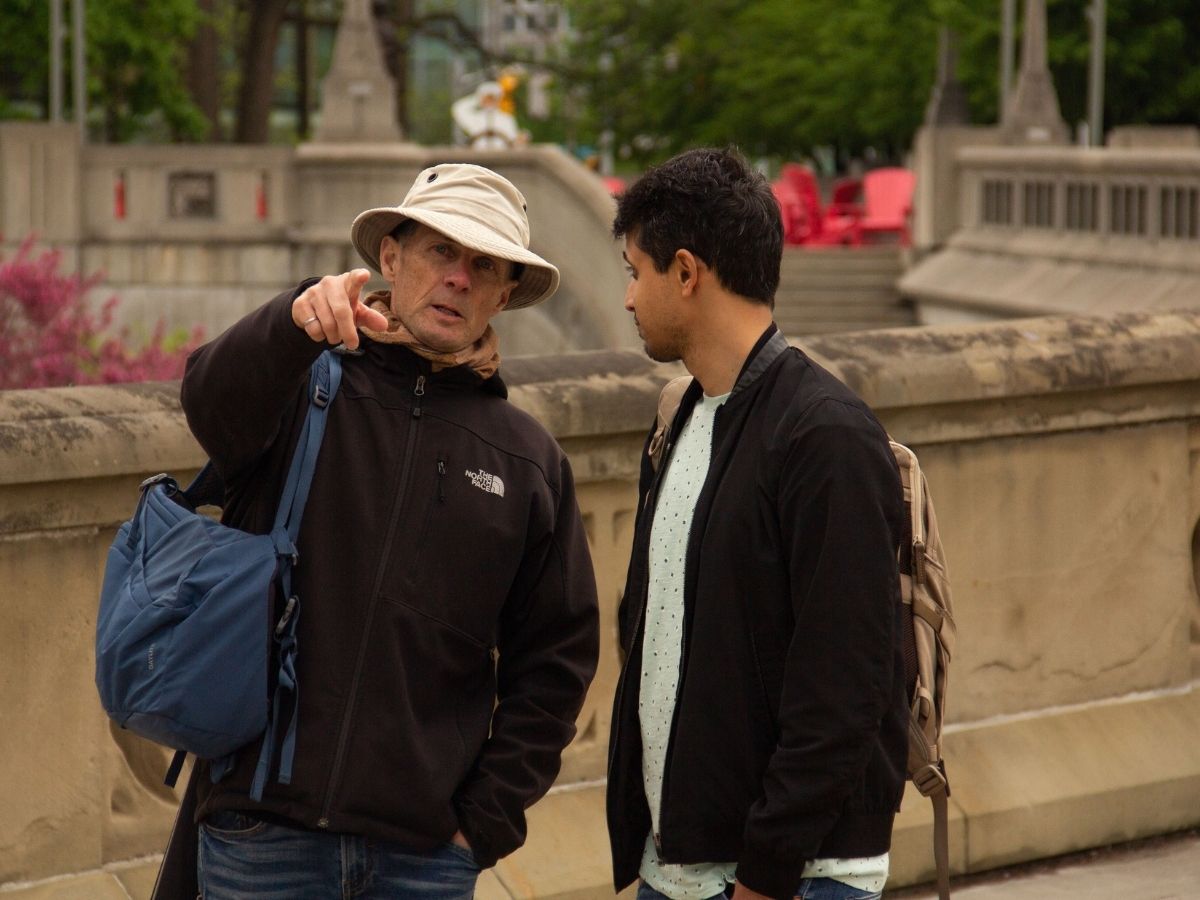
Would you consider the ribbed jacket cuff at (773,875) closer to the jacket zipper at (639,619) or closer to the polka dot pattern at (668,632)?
the polka dot pattern at (668,632)

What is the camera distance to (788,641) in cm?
278

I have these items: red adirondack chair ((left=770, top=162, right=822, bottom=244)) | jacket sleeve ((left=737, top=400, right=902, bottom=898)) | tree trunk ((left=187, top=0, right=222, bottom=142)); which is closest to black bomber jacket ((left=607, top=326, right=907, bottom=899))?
jacket sleeve ((left=737, top=400, right=902, bottom=898))

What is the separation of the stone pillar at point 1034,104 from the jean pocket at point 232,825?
2398 centimetres

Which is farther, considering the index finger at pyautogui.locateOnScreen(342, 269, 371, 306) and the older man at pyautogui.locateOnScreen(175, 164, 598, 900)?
the older man at pyautogui.locateOnScreen(175, 164, 598, 900)

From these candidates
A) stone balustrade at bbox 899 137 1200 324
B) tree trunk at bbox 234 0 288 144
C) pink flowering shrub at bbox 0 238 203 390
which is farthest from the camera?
tree trunk at bbox 234 0 288 144

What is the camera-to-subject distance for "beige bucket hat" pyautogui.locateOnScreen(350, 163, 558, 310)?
2980mm

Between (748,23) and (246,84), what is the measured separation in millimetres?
16094

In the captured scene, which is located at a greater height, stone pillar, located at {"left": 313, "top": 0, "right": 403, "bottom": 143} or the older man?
stone pillar, located at {"left": 313, "top": 0, "right": 403, "bottom": 143}

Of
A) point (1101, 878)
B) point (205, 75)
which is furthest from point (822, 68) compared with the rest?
point (1101, 878)

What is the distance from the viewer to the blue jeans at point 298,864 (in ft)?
9.38

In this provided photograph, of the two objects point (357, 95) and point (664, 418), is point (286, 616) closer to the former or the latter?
point (664, 418)

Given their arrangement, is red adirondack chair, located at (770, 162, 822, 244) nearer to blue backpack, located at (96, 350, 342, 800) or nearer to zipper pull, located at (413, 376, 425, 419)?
zipper pull, located at (413, 376, 425, 419)

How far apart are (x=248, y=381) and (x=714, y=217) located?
71 centimetres

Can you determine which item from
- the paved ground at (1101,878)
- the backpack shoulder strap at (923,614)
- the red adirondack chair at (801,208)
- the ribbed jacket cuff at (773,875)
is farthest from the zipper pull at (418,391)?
the red adirondack chair at (801,208)
